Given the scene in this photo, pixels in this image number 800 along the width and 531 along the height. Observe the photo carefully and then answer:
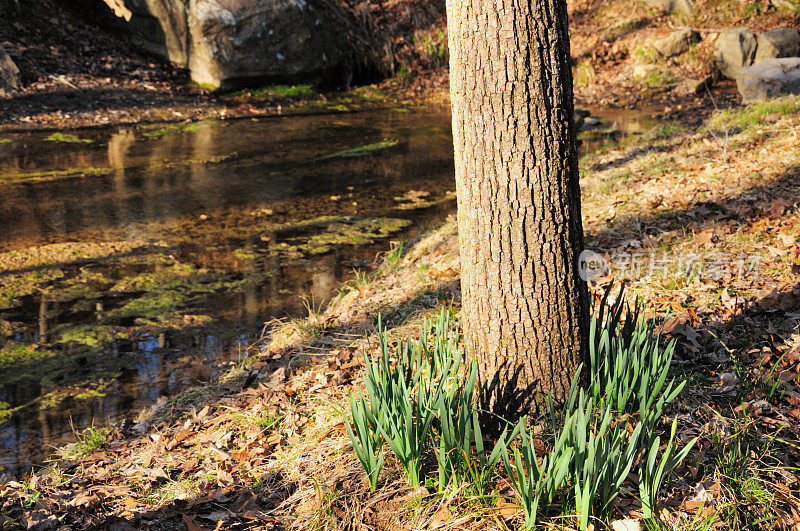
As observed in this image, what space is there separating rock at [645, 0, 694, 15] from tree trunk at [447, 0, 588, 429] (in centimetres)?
1452

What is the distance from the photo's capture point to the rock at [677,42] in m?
13.3

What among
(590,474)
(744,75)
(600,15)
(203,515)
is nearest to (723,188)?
(590,474)

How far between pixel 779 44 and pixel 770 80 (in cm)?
351

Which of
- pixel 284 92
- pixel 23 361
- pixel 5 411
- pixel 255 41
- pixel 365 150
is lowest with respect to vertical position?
pixel 5 411

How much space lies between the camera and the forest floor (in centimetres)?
229

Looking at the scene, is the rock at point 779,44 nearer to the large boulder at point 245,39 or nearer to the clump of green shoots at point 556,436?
the large boulder at point 245,39

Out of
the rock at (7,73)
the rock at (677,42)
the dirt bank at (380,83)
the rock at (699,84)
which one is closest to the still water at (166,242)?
the dirt bank at (380,83)

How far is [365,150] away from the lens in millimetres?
9789

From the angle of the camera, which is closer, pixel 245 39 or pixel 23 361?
pixel 23 361

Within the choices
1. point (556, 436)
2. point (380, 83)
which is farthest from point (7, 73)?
point (556, 436)

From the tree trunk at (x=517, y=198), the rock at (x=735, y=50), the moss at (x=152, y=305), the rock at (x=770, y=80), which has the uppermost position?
the rock at (x=735, y=50)

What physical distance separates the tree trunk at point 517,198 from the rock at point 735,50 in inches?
477

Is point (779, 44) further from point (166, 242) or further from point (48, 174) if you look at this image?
point (48, 174)

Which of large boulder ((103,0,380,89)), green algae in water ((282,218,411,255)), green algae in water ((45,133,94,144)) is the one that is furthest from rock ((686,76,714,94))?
green algae in water ((45,133,94,144))
